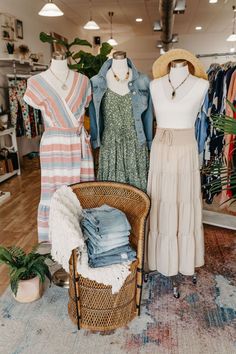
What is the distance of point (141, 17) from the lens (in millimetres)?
7945

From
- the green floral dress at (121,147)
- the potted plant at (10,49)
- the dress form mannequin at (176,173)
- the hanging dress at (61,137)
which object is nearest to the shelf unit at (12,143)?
the potted plant at (10,49)

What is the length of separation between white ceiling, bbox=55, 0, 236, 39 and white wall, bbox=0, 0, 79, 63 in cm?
39

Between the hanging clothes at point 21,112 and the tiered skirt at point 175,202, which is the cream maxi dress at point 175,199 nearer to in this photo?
the tiered skirt at point 175,202

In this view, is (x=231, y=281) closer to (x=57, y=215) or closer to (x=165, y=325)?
(x=165, y=325)

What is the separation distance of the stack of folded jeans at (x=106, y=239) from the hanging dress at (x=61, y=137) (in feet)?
1.58

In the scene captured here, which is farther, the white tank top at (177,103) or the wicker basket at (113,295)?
the white tank top at (177,103)

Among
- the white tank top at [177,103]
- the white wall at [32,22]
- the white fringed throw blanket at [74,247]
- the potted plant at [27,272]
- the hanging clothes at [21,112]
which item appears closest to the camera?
the white fringed throw blanket at [74,247]

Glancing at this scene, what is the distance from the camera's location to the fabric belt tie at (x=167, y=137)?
1.99 meters

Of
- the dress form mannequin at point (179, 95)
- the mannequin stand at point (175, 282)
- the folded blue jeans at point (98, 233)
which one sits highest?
the dress form mannequin at point (179, 95)

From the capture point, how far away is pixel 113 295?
180 centimetres

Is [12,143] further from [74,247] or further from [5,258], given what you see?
[74,247]

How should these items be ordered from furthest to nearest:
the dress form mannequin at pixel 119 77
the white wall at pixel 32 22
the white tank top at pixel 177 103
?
1. the white wall at pixel 32 22
2. the dress form mannequin at pixel 119 77
3. the white tank top at pixel 177 103

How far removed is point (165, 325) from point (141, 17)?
302 inches

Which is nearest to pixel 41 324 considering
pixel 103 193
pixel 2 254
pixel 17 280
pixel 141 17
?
pixel 17 280
